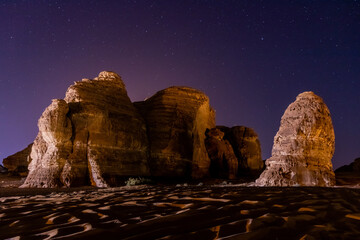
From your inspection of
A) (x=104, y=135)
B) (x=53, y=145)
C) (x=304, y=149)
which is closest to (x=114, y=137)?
(x=104, y=135)

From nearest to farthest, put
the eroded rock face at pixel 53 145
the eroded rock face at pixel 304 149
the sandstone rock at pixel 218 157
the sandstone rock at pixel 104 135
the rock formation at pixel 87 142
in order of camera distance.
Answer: the eroded rock face at pixel 304 149 → the eroded rock face at pixel 53 145 → the rock formation at pixel 87 142 → the sandstone rock at pixel 104 135 → the sandstone rock at pixel 218 157

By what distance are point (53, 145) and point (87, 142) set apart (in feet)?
4.77

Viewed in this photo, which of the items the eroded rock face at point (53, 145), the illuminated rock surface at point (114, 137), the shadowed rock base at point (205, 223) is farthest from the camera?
the illuminated rock surface at point (114, 137)

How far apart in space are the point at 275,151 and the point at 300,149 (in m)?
0.98

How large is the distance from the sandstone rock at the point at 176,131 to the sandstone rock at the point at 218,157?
42.3 inches

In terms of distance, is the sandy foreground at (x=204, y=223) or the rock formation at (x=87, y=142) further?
the rock formation at (x=87, y=142)

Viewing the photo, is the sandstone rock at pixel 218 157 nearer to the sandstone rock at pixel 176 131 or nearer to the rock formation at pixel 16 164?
the sandstone rock at pixel 176 131

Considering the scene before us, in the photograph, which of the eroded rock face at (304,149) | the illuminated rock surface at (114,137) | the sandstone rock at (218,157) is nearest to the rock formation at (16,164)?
the illuminated rock surface at (114,137)

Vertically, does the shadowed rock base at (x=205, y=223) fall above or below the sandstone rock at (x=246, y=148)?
below

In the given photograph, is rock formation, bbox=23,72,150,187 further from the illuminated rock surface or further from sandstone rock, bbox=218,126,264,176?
sandstone rock, bbox=218,126,264,176

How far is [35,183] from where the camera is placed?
33.8ft

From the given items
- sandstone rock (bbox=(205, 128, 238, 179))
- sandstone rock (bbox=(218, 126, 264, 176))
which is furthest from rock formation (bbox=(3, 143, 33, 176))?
sandstone rock (bbox=(218, 126, 264, 176))

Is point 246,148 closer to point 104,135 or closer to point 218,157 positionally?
point 218,157

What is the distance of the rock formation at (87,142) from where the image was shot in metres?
10.5
